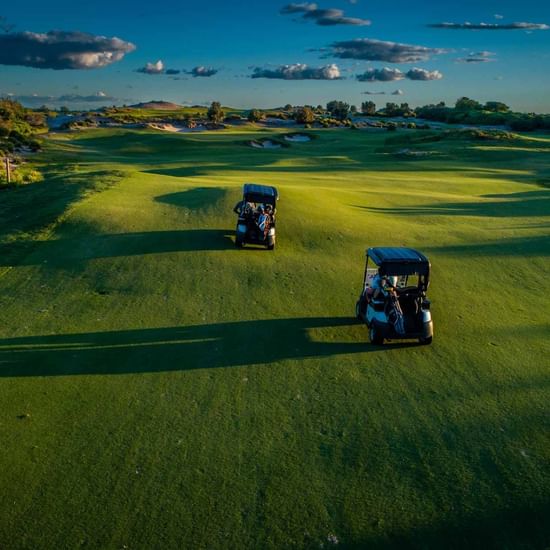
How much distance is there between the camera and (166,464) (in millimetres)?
7781

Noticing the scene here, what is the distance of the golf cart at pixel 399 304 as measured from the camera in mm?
11516

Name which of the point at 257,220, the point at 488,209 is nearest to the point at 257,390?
the point at 257,220

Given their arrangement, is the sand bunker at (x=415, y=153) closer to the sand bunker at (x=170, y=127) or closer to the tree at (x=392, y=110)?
the sand bunker at (x=170, y=127)

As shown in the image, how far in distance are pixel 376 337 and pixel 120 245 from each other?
9.95 m

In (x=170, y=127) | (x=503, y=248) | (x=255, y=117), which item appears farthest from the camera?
(x=255, y=117)

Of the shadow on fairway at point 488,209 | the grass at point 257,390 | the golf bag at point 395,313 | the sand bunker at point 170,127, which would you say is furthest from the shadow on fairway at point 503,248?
the sand bunker at point 170,127

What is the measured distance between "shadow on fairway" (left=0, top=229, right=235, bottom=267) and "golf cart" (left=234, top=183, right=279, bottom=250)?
2.70 feet

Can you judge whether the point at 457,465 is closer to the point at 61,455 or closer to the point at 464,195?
the point at 61,455

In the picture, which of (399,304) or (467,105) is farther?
(467,105)

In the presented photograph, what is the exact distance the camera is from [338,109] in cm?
13512

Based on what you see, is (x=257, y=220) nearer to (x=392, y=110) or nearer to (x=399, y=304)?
(x=399, y=304)

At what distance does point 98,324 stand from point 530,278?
41.3ft

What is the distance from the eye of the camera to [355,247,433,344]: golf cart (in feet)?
37.8

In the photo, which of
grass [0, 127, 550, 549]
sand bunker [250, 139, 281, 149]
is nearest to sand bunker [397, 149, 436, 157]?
sand bunker [250, 139, 281, 149]
